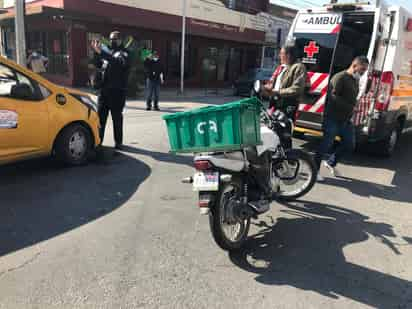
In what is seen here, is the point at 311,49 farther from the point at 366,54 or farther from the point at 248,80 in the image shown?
the point at 248,80

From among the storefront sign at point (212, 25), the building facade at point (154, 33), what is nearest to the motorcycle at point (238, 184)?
the building facade at point (154, 33)

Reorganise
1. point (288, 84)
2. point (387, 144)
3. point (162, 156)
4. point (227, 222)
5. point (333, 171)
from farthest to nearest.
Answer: point (387, 144) → point (162, 156) → point (333, 171) → point (288, 84) → point (227, 222)

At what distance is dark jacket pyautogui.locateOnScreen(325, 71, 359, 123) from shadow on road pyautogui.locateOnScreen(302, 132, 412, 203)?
1.01m

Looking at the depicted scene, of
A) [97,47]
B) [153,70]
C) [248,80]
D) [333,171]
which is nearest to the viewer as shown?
[333,171]

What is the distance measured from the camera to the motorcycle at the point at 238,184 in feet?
11.0

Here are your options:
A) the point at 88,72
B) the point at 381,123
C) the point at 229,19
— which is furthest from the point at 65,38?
the point at 381,123

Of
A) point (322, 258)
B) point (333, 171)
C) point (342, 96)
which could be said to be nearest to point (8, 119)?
point (322, 258)

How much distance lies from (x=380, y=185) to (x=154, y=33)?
17.7m

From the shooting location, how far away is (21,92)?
515 cm

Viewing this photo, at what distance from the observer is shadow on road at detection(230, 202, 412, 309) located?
3.08 metres

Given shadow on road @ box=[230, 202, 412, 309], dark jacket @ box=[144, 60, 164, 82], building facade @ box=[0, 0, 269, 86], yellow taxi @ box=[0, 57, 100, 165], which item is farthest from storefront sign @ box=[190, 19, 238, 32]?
shadow on road @ box=[230, 202, 412, 309]

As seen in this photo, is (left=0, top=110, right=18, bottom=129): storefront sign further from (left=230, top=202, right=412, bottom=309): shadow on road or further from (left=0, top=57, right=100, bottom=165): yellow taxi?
(left=230, top=202, right=412, bottom=309): shadow on road

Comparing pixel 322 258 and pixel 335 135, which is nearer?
pixel 322 258

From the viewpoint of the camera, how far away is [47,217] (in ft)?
13.7
